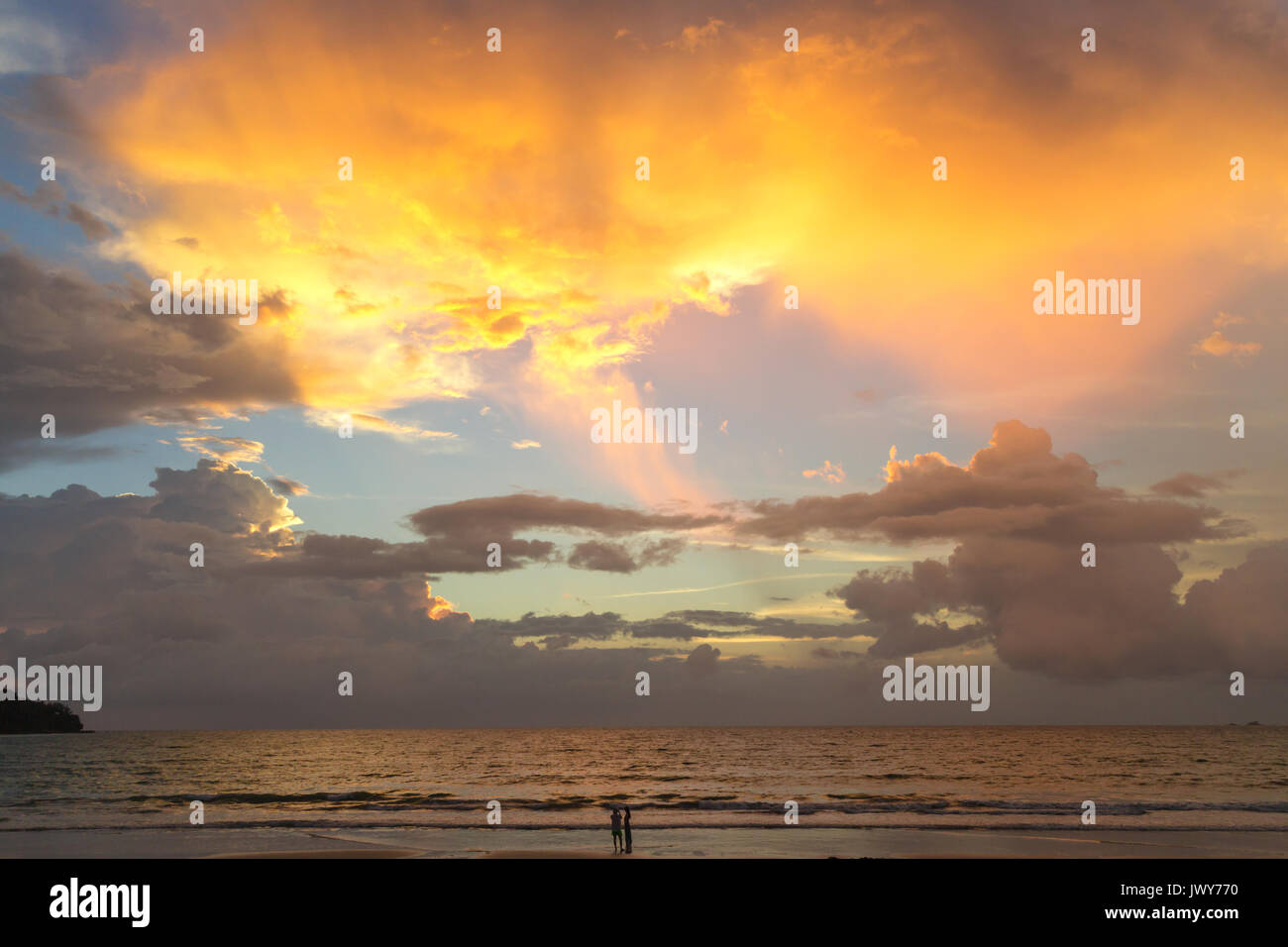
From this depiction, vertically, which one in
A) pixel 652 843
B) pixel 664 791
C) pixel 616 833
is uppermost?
pixel 616 833

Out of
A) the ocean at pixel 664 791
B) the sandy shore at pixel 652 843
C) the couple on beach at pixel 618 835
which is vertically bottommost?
the ocean at pixel 664 791

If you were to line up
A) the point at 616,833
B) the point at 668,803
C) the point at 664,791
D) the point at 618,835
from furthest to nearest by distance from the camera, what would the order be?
the point at 664,791
the point at 668,803
the point at 618,835
the point at 616,833

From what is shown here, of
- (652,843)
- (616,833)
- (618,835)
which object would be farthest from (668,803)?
(616,833)

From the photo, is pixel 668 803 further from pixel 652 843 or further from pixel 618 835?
pixel 618 835

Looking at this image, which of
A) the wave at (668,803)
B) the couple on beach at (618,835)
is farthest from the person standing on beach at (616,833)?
the wave at (668,803)

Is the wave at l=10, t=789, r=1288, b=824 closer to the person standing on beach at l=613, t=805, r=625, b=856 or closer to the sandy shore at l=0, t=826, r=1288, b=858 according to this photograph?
the sandy shore at l=0, t=826, r=1288, b=858

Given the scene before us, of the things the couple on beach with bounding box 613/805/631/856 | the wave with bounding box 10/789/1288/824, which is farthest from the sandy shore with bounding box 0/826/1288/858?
the wave with bounding box 10/789/1288/824

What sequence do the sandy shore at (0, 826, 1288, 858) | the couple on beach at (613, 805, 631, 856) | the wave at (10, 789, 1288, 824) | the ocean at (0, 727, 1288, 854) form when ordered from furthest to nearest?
the wave at (10, 789, 1288, 824) < the ocean at (0, 727, 1288, 854) < the sandy shore at (0, 826, 1288, 858) < the couple on beach at (613, 805, 631, 856)

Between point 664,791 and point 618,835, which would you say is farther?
point 664,791

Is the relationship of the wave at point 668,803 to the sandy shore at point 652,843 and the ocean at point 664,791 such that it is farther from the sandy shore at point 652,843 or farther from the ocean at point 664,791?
the sandy shore at point 652,843

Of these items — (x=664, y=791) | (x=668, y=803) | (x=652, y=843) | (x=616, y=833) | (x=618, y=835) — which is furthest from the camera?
(x=664, y=791)
